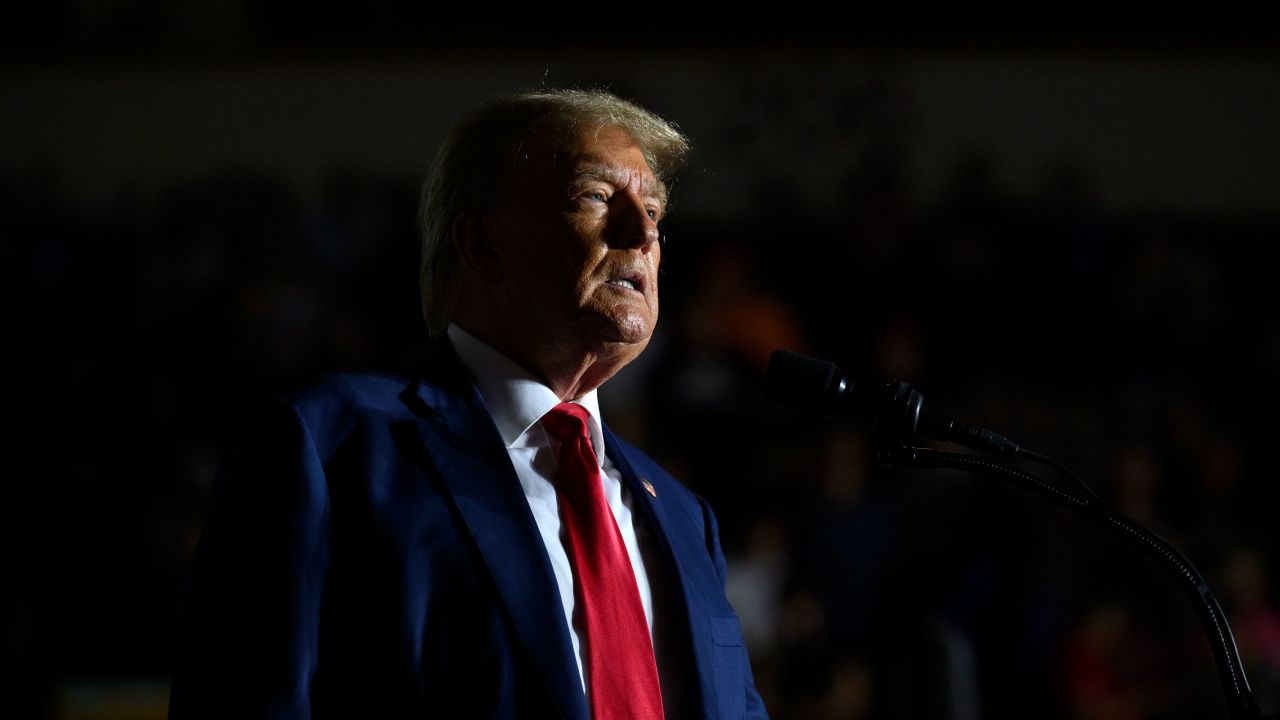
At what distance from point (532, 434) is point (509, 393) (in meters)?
0.05

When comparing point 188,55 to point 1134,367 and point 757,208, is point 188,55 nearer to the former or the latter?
point 757,208

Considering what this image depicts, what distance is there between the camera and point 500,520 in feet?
4.55

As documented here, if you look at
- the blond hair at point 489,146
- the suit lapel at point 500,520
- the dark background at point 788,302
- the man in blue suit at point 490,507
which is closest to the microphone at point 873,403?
the man in blue suit at point 490,507

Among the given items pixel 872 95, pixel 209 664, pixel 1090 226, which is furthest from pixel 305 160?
pixel 209 664

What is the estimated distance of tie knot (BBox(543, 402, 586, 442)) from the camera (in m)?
1.56

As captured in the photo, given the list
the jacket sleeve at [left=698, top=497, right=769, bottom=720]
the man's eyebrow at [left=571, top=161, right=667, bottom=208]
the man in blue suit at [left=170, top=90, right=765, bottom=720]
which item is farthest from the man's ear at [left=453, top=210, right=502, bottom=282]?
the jacket sleeve at [left=698, top=497, right=769, bottom=720]

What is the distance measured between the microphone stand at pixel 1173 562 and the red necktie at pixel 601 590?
353 mm

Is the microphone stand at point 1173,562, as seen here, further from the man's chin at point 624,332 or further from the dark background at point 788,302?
the dark background at point 788,302

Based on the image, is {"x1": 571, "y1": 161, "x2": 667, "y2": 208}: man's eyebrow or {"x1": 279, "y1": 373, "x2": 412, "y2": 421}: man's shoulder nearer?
{"x1": 279, "y1": 373, "x2": 412, "y2": 421}: man's shoulder

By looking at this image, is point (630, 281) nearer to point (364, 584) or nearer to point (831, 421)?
point (364, 584)

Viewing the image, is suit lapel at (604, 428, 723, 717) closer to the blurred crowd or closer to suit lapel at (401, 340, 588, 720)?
suit lapel at (401, 340, 588, 720)

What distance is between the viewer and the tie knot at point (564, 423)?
5.12 ft

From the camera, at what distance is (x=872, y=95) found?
7211 mm

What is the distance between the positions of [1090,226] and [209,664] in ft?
18.3
